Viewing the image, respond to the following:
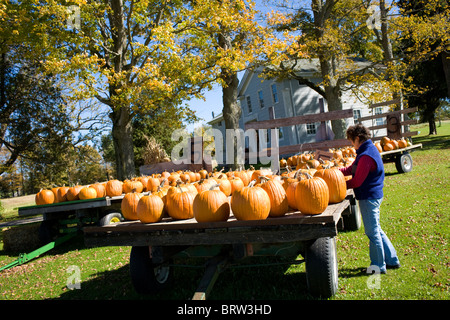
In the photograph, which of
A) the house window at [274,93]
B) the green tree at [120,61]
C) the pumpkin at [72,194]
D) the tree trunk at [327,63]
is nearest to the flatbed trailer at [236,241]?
the pumpkin at [72,194]

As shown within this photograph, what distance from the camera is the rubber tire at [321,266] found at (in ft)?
11.3

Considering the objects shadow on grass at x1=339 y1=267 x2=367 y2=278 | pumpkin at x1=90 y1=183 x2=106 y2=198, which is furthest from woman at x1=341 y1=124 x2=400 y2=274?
pumpkin at x1=90 y1=183 x2=106 y2=198

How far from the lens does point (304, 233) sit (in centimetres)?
309

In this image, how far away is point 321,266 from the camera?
345 centimetres

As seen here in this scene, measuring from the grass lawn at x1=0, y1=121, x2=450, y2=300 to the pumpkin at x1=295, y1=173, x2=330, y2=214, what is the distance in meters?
1.00

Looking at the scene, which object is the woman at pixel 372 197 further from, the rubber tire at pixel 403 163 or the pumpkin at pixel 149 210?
the rubber tire at pixel 403 163

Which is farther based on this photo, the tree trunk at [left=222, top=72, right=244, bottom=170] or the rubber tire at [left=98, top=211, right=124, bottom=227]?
the tree trunk at [left=222, top=72, right=244, bottom=170]

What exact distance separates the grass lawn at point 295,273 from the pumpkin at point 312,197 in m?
1.00

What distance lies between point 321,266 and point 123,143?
11171mm

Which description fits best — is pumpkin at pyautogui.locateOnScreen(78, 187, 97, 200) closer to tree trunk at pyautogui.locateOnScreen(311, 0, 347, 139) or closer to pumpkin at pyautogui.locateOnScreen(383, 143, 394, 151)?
pumpkin at pyautogui.locateOnScreen(383, 143, 394, 151)

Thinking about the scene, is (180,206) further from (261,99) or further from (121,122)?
(261,99)

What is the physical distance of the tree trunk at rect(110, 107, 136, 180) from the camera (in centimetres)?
1323

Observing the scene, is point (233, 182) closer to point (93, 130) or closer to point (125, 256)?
point (125, 256)
